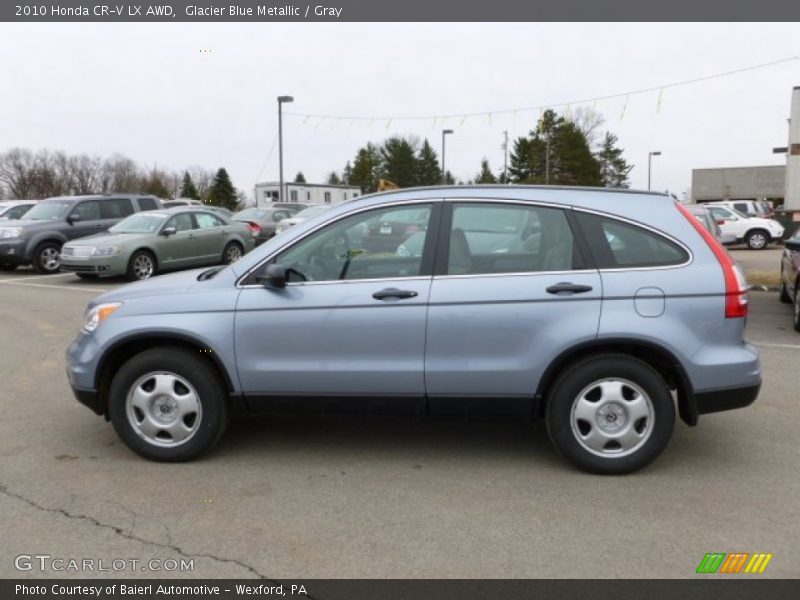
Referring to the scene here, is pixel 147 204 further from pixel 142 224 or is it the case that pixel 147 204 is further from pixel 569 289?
pixel 569 289

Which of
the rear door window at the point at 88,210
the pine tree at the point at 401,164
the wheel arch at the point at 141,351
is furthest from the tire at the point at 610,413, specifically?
the pine tree at the point at 401,164

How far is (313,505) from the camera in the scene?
3838 mm

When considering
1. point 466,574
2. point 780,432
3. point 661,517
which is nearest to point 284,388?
point 466,574

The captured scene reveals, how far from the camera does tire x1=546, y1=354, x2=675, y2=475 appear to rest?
409 centimetres

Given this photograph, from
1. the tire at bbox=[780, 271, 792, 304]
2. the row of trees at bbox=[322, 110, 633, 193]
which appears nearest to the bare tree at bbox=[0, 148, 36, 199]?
the row of trees at bbox=[322, 110, 633, 193]

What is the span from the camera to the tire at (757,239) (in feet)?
81.9

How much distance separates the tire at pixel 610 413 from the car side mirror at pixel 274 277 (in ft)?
5.68

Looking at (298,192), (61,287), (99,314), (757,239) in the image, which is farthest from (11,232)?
(298,192)

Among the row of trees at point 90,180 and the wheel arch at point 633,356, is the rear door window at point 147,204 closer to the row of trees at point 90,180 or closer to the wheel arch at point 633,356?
the wheel arch at point 633,356

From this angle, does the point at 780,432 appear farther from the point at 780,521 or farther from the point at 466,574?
the point at 466,574

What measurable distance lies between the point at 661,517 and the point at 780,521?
1.94ft

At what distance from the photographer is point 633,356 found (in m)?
4.18

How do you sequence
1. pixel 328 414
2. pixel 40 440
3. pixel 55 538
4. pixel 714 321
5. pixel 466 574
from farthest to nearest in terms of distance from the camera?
pixel 40 440
pixel 328 414
pixel 714 321
pixel 55 538
pixel 466 574

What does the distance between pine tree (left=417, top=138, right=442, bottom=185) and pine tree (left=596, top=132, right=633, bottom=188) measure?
793 inches
